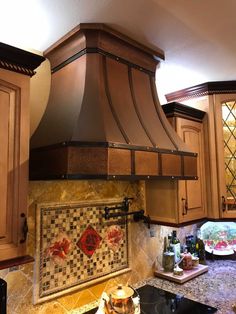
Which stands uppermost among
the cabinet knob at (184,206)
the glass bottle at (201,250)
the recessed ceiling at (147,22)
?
the recessed ceiling at (147,22)

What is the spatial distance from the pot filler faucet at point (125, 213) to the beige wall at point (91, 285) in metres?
0.05

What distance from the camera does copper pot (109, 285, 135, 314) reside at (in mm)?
1291

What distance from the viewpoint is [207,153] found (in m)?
2.09

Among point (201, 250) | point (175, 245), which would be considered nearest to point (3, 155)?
point (175, 245)

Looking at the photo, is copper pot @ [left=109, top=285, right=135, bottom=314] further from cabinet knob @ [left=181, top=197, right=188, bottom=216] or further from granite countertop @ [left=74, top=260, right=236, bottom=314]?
cabinet knob @ [left=181, top=197, right=188, bottom=216]

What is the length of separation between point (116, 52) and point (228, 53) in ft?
2.51

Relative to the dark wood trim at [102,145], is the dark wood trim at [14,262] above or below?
below

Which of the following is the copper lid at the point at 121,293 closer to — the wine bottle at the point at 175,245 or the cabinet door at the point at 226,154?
the wine bottle at the point at 175,245

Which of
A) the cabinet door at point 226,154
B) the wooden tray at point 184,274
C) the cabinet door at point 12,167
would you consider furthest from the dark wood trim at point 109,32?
the wooden tray at point 184,274

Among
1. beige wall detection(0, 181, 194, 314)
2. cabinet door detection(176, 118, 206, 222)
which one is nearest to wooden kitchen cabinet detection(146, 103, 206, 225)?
cabinet door detection(176, 118, 206, 222)

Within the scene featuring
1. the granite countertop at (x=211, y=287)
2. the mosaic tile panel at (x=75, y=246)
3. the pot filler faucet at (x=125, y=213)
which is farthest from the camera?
the pot filler faucet at (x=125, y=213)

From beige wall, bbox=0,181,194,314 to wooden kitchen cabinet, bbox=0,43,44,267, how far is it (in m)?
0.32

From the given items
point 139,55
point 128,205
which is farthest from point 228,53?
point 128,205

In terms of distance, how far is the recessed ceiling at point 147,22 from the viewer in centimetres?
119
